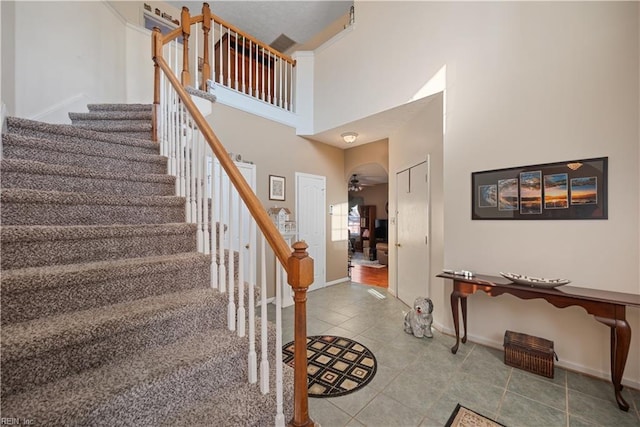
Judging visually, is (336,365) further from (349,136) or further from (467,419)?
(349,136)

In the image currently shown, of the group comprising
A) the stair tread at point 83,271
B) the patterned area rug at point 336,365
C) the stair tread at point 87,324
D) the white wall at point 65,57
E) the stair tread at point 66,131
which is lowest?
the patterned area rug at point 336,365

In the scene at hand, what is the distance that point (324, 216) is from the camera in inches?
194

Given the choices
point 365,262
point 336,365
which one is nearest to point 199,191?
point 336,365

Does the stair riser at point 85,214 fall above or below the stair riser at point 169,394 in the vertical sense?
above

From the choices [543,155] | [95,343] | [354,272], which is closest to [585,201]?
[543,155]

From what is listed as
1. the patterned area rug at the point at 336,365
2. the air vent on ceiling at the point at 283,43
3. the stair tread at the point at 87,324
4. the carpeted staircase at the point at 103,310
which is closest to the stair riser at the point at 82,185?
the carpeted staircase at the point at 103,310

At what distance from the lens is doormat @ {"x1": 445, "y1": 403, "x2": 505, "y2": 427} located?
162 cm

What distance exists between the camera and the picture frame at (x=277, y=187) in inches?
161

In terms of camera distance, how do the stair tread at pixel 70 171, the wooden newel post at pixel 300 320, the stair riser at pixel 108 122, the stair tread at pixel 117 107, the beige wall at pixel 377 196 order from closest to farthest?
the wooden newel post at pixel 300 320
the stair tread at pixel 70 171
the stair riser at pixel 108 122
the stair tread at pixel 117 107
the beige wall at pixel 377 196

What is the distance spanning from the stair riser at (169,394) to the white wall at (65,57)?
10.3 feet

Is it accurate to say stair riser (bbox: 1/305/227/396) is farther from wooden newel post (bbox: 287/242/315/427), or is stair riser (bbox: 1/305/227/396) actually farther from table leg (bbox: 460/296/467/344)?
table leg (bbox: 460/296/467/344)

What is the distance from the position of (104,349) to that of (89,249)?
60 centimetres

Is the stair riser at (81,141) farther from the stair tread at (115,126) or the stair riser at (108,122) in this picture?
the stair riser at (108,122)

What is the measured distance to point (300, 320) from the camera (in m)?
1.06
